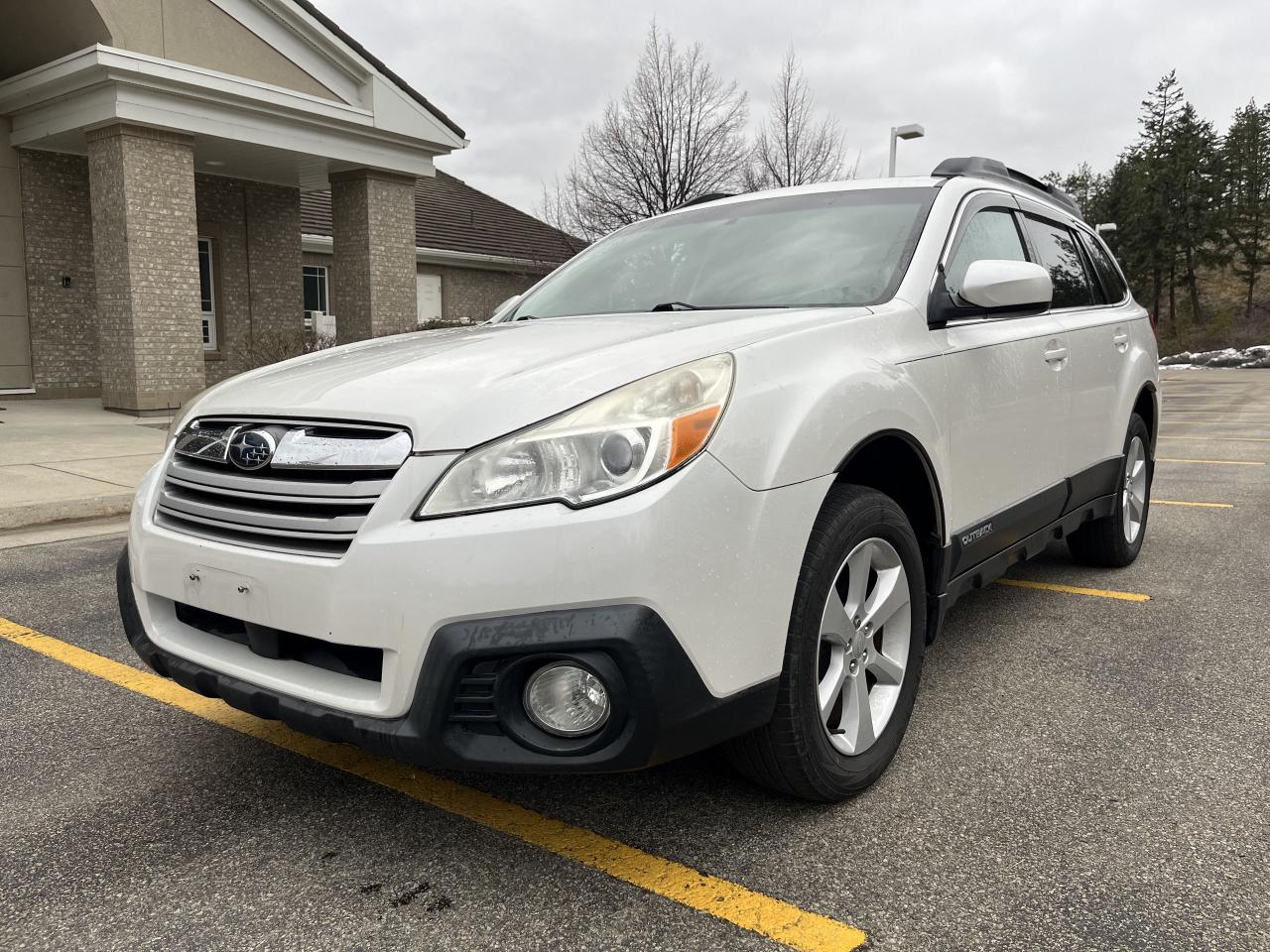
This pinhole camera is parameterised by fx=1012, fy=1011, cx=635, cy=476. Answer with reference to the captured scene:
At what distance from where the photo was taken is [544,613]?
1992mm

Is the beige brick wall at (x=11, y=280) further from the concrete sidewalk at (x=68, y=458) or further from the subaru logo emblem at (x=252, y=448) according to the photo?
the subaru logo emblem at (x=252, y=448)

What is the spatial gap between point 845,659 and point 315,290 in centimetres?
1991

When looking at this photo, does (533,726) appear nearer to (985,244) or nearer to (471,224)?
(985,244)

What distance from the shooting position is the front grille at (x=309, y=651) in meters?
2.20

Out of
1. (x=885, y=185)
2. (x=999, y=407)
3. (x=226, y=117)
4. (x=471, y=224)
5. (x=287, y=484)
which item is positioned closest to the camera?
(x=287, y=484)

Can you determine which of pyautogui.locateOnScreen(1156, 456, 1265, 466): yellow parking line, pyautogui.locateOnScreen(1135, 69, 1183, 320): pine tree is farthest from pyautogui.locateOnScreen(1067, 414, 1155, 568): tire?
pyautogui.locateOnScreen(1135, 69, 1183, 320): pine tree

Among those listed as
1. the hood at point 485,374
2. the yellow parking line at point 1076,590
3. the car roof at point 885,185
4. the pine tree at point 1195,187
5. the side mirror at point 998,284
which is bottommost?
the yellow parking line at point 1076,590

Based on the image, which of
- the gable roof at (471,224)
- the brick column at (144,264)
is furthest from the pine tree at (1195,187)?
the brick column at (144,264)

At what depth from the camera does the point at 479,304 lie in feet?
81.9

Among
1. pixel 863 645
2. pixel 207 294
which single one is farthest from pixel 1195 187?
pixel 863 645

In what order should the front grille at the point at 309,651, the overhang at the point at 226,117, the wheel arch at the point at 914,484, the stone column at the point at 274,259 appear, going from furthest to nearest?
the stone column at the point at 274,259 → the overhang at the point at 226,117 → the wheel arch at the point at 914,484 → the front grille at the point at 309,651

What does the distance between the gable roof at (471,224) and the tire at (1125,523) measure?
734 inches

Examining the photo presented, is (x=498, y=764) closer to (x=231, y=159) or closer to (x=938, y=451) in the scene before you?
(x=938, y=451)

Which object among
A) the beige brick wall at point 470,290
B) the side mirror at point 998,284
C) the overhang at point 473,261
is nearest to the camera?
the side mirror at point 998,284
